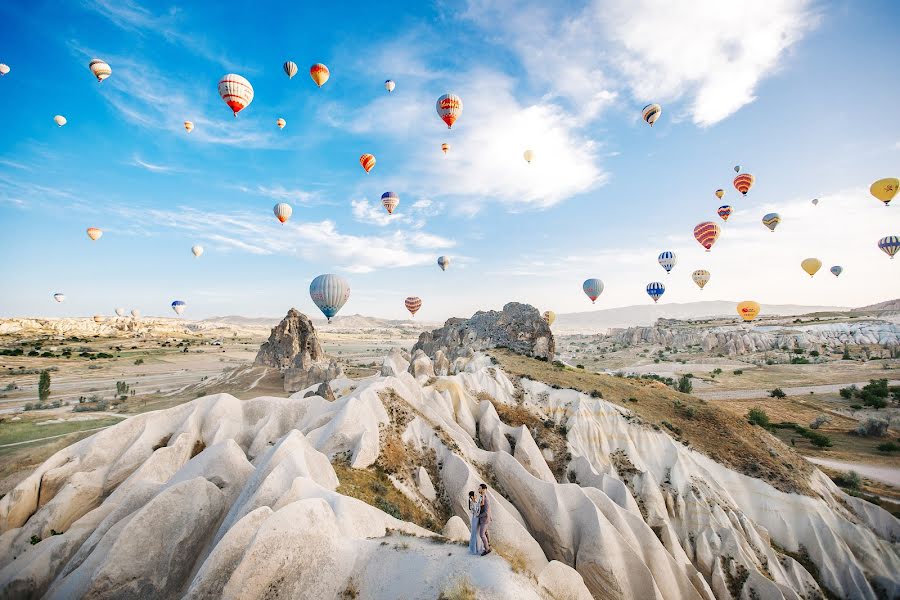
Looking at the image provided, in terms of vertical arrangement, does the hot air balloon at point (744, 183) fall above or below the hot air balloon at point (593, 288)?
above

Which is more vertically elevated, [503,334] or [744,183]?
[744,183]

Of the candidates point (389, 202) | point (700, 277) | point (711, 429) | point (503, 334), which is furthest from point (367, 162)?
point (700, 277)

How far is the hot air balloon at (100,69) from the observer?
51.0 metres

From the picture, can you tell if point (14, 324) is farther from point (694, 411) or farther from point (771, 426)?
point (771, 426)

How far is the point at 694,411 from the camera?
37.2 metres

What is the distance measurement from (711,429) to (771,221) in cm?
6519

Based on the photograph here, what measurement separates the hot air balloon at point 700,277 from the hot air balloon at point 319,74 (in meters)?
82.3

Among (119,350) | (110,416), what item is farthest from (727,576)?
(119,350)

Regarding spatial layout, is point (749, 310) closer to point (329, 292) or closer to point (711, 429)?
point (711, 429)

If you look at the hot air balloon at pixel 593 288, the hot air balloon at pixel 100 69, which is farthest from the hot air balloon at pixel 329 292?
the hot air balloon at pixel 593 288

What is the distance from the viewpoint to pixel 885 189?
57.4 meters

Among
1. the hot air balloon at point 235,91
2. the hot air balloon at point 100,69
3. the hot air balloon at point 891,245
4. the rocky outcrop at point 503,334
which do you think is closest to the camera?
the hot air balloon at point 235,91

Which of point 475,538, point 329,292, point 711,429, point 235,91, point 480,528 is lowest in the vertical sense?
point 711,429

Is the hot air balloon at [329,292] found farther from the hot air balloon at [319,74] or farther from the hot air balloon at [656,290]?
the hot air balloon at [656,290]
